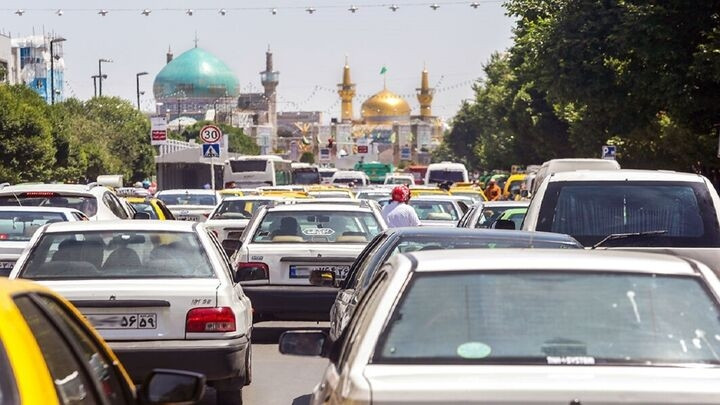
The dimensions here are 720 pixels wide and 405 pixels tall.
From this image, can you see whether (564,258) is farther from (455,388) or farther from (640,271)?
(455,388)

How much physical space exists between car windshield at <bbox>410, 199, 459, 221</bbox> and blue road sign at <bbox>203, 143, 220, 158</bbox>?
12.2 meters

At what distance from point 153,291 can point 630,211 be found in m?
5.02

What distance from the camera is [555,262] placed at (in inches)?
217

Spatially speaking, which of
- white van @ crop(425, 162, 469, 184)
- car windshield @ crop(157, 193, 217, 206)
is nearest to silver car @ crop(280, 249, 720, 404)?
car windshield @ crop(157, 193, 217, 206)

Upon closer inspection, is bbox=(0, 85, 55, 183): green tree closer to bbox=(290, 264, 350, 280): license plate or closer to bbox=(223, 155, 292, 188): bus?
bbox=(223, 155, 292, 188): bus

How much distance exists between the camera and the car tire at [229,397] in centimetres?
1080

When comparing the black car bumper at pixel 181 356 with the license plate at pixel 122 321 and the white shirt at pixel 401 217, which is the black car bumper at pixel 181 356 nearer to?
the license plate at pixel 122 321

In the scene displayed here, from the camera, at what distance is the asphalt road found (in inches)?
467

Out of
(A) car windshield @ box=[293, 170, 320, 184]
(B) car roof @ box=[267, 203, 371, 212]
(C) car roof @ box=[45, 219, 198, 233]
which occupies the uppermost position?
(C) car roof @ box=[45, 219, 198, 233]

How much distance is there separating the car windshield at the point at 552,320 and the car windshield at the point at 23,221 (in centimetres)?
1219

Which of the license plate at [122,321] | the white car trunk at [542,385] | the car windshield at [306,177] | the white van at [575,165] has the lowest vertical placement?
the car windshield at [306,177]

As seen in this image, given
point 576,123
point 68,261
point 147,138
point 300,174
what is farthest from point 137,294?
point 147,138

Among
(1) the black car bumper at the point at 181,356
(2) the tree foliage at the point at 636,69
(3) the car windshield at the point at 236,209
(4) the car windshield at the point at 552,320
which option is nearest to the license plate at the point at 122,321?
(1) the black car bumper at the point at 181,356

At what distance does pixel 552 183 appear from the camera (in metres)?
13.7
